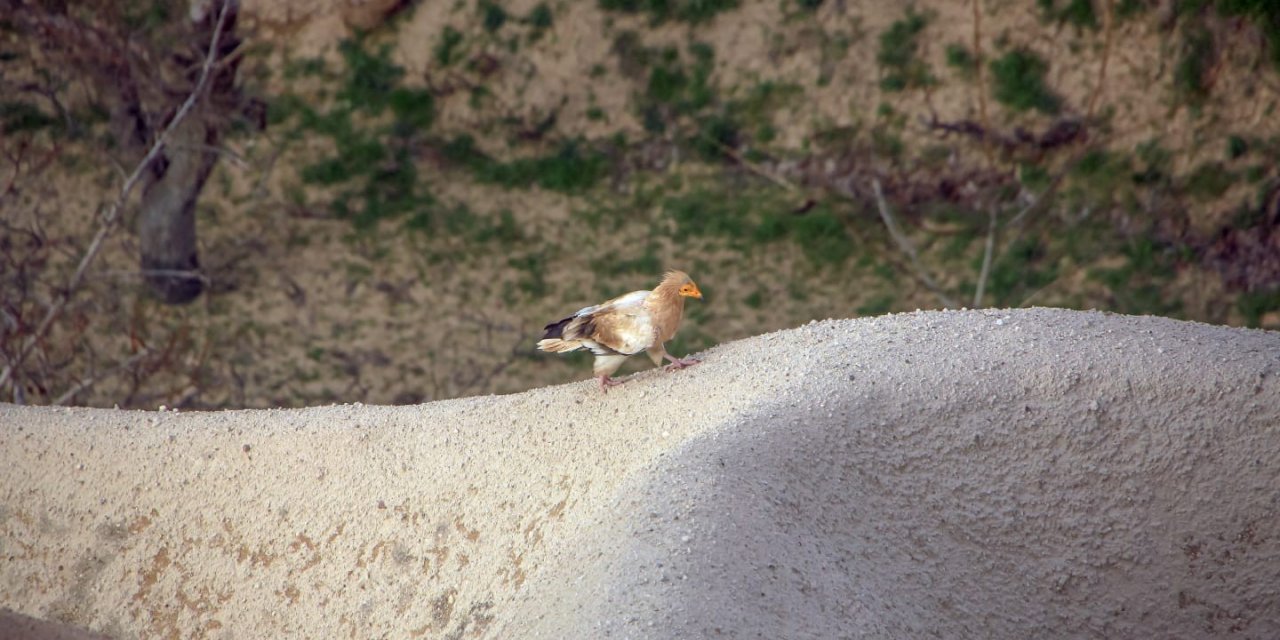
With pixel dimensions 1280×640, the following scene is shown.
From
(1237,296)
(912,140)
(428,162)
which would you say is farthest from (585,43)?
(1237,296)

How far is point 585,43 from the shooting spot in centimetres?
1103

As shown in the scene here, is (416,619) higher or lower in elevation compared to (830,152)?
higher

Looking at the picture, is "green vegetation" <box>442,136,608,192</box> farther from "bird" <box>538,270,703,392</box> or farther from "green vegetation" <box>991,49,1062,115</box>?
"bird" <box>538,270,703,392</box>

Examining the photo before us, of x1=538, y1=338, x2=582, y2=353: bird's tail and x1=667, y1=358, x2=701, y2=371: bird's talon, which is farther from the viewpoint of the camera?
x1=667, y1=358, x2=701, y2=371: bird's talon

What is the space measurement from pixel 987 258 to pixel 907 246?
0.76m

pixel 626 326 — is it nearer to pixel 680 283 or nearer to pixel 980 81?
pixel 680 283

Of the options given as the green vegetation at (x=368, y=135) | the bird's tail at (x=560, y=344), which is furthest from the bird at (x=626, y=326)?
the green vegetation at (x=368, y=135)

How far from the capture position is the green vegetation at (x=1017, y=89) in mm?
10391

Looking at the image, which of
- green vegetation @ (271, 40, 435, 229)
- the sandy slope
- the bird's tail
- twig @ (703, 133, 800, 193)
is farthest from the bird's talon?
green vegetation @ (271, 40, 435, 229)

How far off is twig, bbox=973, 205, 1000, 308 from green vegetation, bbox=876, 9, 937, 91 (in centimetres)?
125

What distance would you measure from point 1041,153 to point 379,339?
535cm

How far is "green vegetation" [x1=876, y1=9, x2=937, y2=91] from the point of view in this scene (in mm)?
10570

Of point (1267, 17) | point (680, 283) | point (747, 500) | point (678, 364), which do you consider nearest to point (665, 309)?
point (680, 283)

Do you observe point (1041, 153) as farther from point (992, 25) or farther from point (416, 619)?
point (416, 619)
